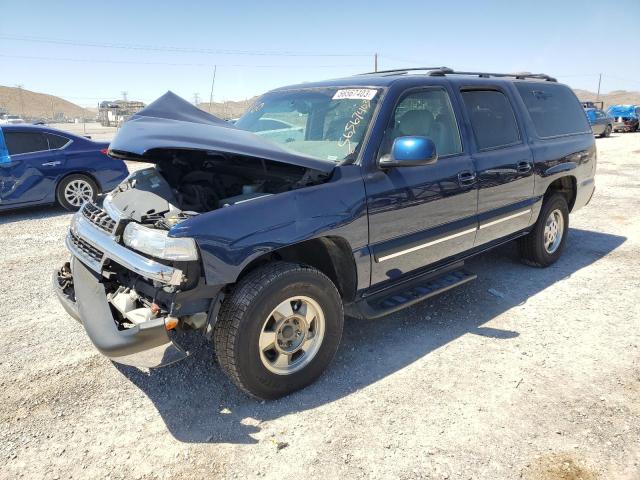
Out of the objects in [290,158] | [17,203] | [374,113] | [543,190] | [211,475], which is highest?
[374,113]

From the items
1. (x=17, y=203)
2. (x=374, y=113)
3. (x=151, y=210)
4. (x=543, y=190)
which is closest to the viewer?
(x=151, y=210)

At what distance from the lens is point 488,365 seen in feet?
11.1

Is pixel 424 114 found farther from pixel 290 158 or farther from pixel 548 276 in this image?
pixel 548 276

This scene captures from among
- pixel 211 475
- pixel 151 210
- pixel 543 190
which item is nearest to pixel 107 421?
pixel 211 475

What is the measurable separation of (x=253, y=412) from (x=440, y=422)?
1117 mm

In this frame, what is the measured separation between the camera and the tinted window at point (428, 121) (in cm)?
351

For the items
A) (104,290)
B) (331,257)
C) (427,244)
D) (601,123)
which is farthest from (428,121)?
(601,123)

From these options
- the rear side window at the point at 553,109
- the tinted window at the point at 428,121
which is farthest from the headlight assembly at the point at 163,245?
the rear side window at the point at 553,109

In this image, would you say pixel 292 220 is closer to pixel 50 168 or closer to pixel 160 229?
pixel 160 229

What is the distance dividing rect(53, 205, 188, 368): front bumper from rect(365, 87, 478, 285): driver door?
146 centimetres

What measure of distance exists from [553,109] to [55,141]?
774 centimetres

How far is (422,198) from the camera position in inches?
140

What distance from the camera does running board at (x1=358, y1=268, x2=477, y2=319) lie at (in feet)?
11.2

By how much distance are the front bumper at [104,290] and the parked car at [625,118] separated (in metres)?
32.1
